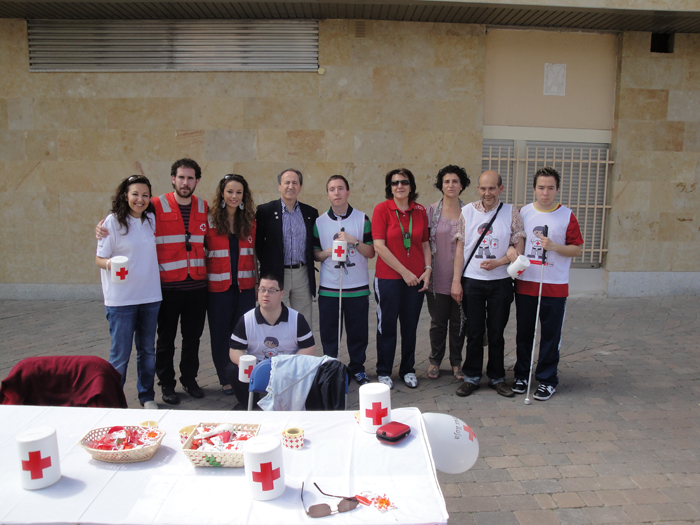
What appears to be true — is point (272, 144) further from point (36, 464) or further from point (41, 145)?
point (36, 464)

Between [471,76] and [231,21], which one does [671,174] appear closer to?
[471,76]

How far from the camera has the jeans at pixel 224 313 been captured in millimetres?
4402

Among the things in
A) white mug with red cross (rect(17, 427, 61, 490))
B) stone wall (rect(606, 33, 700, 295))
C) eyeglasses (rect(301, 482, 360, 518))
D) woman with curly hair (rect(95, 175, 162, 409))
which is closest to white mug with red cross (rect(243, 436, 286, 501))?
eyeglasses (rect(301, 482, 360, 518))

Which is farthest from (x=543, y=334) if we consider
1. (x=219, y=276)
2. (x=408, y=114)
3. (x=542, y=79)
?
(x=542, y=79)

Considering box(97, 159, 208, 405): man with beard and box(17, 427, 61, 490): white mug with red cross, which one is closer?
box(17, 427, 61, 490): white mug with red cross

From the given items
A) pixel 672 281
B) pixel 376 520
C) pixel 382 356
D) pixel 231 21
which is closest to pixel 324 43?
pixel 231 21

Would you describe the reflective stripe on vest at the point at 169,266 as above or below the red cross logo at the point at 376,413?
above

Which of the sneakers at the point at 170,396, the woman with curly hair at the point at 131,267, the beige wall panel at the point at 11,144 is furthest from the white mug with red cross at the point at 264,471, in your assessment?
the beige wall panel at the point at 11,144

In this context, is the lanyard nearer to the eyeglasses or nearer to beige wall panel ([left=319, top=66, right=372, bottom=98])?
the eyeglasses

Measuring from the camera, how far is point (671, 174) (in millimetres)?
8625

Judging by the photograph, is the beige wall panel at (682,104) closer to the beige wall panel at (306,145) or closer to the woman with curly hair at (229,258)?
the beige wall panel at (306,145)

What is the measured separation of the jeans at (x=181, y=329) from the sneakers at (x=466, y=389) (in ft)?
7.39

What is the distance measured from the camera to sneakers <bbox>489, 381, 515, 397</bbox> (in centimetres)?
447

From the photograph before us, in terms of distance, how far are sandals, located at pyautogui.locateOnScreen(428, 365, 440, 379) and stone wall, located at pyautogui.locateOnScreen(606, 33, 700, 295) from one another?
17.1 ft
